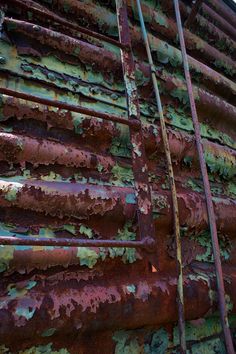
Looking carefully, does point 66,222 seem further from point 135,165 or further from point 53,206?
point 135,165

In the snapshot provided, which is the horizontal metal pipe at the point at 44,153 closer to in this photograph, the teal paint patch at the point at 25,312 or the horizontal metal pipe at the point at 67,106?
the horizontal metal pipe at the point at 67,106

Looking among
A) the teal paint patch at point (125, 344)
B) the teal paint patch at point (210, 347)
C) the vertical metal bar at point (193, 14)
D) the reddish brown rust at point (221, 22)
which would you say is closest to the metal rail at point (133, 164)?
the teal paint patch at point (125, 344)

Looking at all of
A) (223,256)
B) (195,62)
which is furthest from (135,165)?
(195,62)

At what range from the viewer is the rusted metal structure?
2.86 feet

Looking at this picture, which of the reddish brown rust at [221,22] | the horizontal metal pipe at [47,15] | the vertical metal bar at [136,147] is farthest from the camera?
the reddish brown rust at [221,22]

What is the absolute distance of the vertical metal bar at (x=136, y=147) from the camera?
3.43ft

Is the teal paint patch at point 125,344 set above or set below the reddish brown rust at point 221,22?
below

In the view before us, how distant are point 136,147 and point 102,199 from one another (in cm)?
25

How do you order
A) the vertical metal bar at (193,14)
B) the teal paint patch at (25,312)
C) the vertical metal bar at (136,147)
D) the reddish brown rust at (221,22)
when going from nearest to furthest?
the teal paint patch at (25,312)
the vertical metal bar at (136,147)
the vertical metal bar at (193,14)
the reddish brown rust at (221,22)

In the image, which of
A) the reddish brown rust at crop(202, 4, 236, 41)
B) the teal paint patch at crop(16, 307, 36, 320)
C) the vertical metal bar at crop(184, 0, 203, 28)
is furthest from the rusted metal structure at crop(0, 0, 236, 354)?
the reddish brown rust at crop(202, 4, 236, 41)

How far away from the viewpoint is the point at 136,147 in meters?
1.16

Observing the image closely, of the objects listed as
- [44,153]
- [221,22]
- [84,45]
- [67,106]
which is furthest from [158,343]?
[221,22]

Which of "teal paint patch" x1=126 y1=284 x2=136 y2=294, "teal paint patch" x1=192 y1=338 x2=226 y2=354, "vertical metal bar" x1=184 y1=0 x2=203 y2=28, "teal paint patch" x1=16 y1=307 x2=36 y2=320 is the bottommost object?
"teal paint patch" x1=192 y1=338 x2=226 y2=354

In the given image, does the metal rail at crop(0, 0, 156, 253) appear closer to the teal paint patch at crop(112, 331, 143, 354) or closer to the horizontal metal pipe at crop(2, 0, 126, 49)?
the horizontal metal pipe at crop(2, 0, 126, 49)
